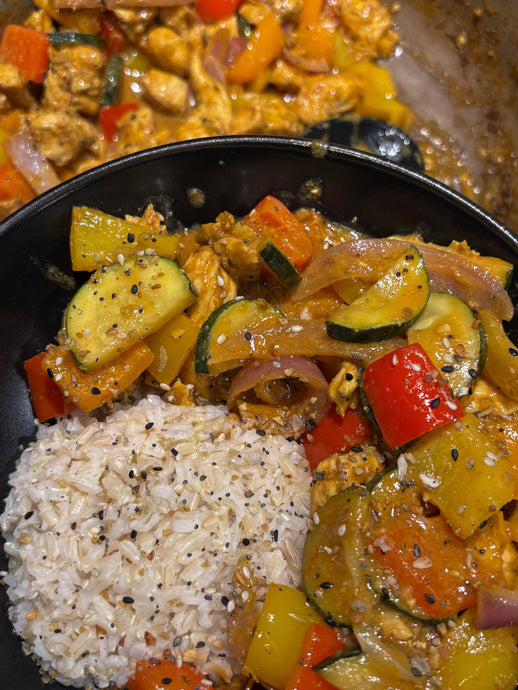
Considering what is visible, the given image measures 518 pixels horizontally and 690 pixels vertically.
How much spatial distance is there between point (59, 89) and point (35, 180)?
495 mm

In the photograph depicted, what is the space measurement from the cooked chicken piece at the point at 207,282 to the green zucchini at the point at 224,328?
88 millimetres

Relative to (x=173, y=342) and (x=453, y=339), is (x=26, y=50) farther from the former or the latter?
(x=453, y=339)

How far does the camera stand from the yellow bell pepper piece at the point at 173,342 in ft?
8.02

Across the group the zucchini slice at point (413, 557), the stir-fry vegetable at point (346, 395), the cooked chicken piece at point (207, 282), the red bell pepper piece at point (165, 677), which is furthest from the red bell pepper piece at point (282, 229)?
the red bell pepper piece at point (165, 677)

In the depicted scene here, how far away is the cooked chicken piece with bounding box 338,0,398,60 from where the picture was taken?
3393mm

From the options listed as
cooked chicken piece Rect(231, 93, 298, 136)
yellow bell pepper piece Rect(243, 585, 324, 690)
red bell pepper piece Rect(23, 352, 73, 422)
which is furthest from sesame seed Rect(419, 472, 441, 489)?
cooked chicken piece Rect(231, 93, 298, 136)

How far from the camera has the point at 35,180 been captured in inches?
120

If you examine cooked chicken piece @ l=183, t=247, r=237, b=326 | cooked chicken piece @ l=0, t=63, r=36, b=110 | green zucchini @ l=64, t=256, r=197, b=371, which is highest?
cooked chicken piece @ l=0, t=63, r=36, b=110

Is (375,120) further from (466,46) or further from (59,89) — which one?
(59,89)

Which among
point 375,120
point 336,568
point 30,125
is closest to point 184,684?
point 336,568

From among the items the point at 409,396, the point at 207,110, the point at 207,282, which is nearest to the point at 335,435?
the point at 409,396

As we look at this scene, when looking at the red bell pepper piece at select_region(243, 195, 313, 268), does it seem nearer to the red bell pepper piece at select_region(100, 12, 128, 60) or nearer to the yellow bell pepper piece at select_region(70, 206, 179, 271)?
the yellow bell pepper piece at select_region(70, 206, 179, 271)

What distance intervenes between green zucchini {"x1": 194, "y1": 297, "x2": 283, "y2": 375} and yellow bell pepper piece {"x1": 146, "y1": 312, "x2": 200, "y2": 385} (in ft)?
0.17

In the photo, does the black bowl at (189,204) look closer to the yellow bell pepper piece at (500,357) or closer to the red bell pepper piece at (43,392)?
the red bell pepper piece at (43,392)
